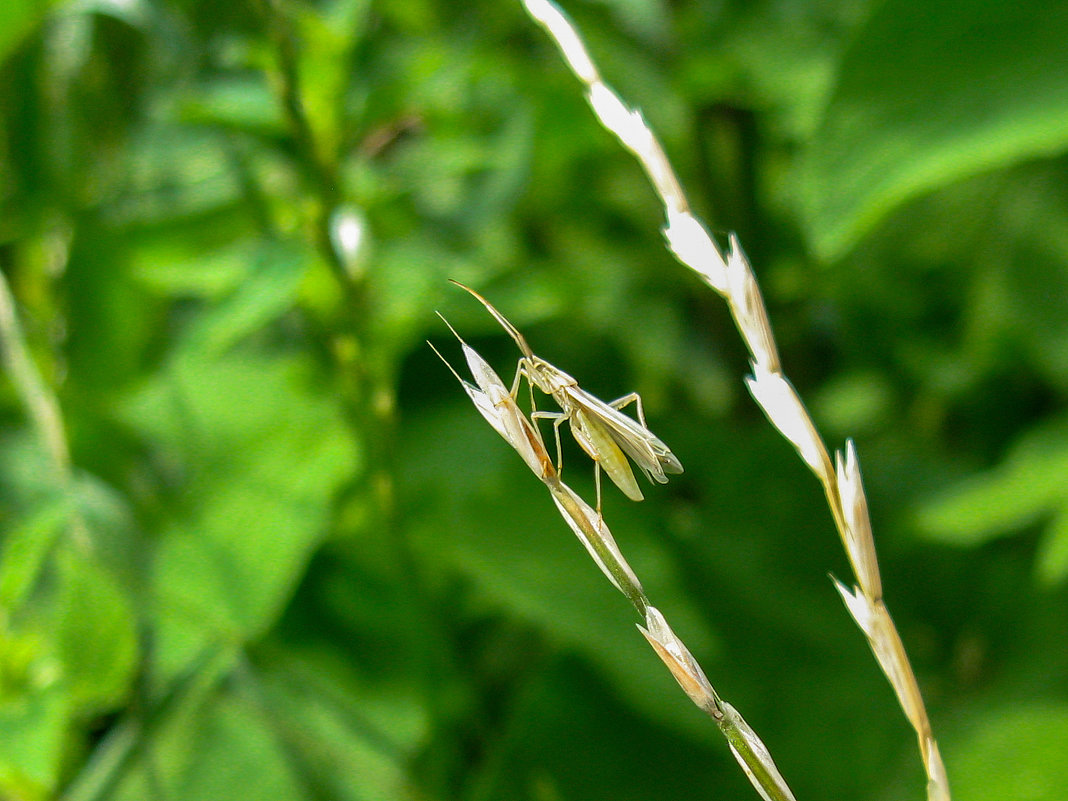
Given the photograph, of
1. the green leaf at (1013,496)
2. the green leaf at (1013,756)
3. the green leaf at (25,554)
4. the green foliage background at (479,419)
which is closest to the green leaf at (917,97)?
the green foliage background at (479,419)

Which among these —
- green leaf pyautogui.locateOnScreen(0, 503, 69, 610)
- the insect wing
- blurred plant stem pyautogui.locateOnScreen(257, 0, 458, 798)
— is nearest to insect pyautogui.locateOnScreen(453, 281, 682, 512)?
the insect wing

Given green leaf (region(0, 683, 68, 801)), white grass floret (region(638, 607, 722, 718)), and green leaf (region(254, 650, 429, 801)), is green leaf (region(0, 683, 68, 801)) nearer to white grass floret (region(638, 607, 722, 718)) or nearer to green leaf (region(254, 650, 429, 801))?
green leaf (region(254, 650, 429, 801))

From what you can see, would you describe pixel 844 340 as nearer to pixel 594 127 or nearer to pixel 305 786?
pixel 594 127

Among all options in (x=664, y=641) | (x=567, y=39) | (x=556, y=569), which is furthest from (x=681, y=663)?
(x=556, y=569)

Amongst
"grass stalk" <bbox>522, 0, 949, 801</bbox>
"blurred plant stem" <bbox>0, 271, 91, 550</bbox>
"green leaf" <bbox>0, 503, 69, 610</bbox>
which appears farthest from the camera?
"blurred plant stem" <bbox>0, 271, 91, 550</bbox>

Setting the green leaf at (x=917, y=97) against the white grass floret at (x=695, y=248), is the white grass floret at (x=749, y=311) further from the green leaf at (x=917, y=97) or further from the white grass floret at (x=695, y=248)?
the green leaf at (x=917, y=97)

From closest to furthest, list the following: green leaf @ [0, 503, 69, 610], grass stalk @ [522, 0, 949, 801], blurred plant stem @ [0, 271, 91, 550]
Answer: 1. grass stalk @ [522, 0, 949, 801]
2. green leaf @ [0, 503, 69, 610]
3. blurred plant stem @ [0, 271, 91, 550]

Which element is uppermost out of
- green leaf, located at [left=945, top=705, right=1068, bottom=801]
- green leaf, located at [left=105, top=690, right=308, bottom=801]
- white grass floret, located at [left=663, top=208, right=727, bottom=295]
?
white grass floret, located at [left=663, top=208, right=727, bottom=295]

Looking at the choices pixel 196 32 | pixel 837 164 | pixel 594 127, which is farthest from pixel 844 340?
pixel 196 32
